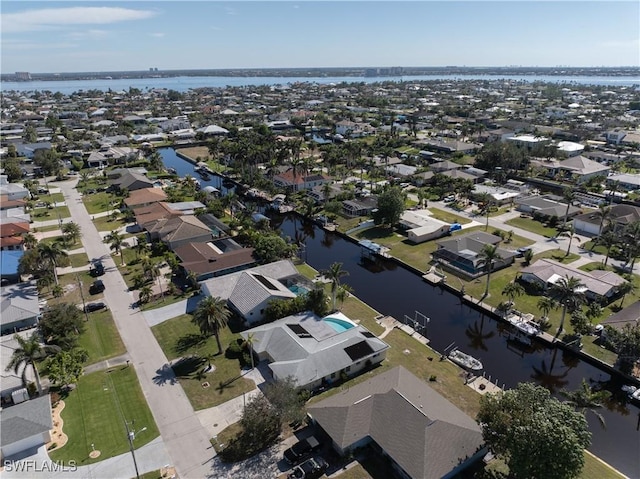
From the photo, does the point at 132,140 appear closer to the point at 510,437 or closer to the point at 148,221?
the point at 148,221

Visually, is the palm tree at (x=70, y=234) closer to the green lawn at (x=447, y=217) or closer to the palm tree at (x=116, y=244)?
the palm tree at (x=116, y=244)

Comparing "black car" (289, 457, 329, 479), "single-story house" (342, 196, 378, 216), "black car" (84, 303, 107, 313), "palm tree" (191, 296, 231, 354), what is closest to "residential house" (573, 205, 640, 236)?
"single-story house" (342, 196, 378, 216)

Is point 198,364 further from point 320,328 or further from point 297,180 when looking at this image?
point 297,180

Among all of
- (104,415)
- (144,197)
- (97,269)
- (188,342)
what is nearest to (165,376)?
(188,342)

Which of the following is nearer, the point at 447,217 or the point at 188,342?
the point at 188,342

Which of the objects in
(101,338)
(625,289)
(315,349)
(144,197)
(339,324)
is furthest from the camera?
(144,197)

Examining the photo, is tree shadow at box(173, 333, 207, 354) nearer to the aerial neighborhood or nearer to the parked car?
the aerial neighborhood

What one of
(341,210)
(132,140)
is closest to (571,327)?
(341,210)

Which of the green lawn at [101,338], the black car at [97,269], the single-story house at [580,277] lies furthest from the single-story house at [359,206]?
the green lawn at [101,338]
